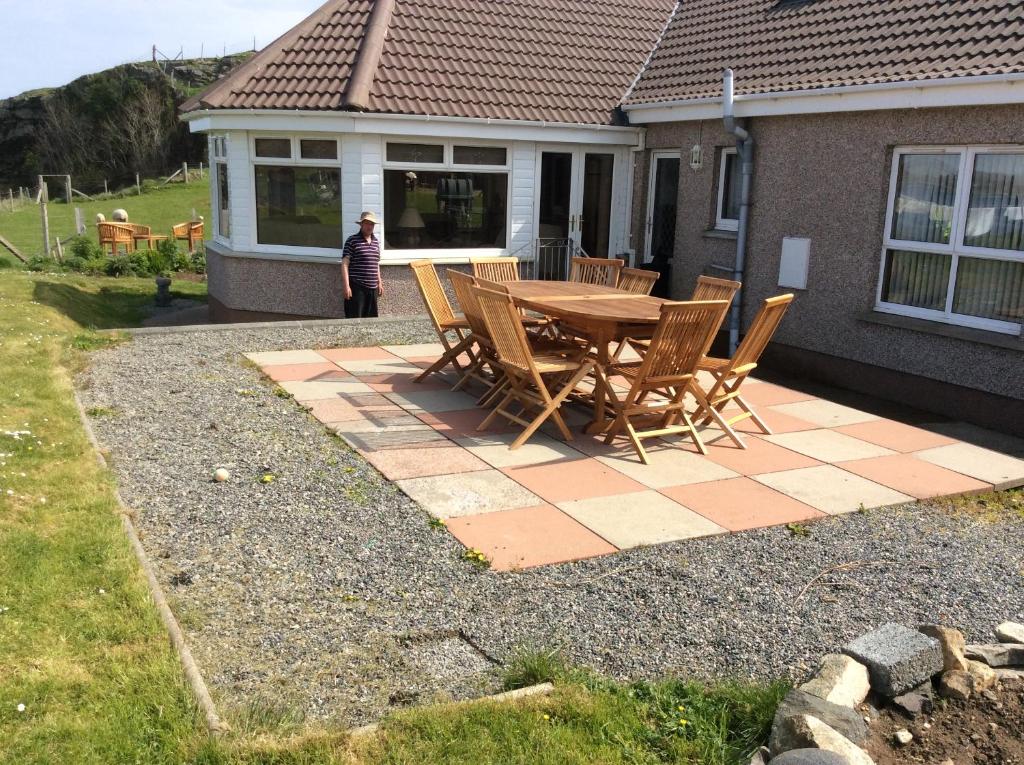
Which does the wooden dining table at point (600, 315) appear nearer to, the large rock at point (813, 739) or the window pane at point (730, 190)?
the large rock at point (813, 739)

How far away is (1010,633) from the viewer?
152 inches

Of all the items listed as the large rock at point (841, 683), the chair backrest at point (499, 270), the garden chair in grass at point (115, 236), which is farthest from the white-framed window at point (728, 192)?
the garden chair in grass at point (115, 236)

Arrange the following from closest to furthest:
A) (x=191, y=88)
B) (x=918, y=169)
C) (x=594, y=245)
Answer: (x=918, y=169), (x=594, y=245), (x=191, y=88)

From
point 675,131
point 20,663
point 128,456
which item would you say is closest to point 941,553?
point 20,663

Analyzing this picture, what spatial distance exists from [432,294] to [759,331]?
320cm

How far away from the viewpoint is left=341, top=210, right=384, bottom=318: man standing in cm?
1164

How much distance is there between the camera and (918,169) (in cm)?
945

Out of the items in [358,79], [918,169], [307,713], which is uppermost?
[358,79]

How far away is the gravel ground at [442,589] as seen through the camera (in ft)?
12.6

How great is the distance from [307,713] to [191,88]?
6525 cm

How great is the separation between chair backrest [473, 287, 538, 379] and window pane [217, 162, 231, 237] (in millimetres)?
8079

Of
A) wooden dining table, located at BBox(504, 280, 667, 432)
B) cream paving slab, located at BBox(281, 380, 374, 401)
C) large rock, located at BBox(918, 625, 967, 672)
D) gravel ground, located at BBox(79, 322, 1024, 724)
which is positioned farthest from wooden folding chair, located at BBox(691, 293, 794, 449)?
large rock, located at BBox(918, 625, 967, 672)

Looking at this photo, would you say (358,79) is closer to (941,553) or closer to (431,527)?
(431,527)

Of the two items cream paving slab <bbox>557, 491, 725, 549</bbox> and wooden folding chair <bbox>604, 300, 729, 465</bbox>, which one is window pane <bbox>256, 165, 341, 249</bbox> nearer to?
→ wooden folding chair <bbox>604, 300, 729, 465</bbox>
